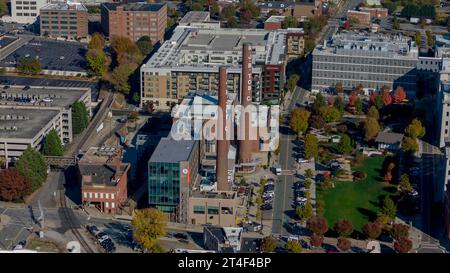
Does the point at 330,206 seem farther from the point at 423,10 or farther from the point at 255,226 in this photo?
the point at 423,10

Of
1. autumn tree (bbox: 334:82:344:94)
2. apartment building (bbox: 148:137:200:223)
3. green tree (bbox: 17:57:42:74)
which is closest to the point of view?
apartment building (bbox: 148:137:200:223)

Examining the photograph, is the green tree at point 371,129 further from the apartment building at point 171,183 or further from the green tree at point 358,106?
the apartment building at point 171,183

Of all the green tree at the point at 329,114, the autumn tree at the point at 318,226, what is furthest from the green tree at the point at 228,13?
the autumn tree at the point at 318,226

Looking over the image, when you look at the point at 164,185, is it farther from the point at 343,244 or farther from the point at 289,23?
the point at 289,23

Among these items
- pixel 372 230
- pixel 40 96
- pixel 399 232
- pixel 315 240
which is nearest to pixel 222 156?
pixel 315 240

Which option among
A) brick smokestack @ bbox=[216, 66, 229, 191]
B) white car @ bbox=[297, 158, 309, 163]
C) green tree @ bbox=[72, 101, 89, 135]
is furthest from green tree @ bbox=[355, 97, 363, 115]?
green tree @ bbox=[72, 101, 89, 135]

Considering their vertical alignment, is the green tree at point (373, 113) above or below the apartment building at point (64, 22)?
below

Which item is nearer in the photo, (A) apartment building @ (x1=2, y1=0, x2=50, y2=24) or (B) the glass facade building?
(B) the glass facade building

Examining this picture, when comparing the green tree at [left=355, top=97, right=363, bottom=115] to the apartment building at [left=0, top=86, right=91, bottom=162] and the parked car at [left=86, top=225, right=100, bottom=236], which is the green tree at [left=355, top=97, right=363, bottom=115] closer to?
the apartment building at [left=0, top=86, right=91, bottom=162]
